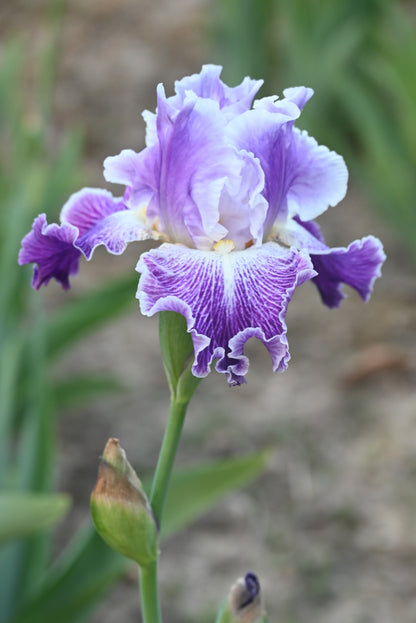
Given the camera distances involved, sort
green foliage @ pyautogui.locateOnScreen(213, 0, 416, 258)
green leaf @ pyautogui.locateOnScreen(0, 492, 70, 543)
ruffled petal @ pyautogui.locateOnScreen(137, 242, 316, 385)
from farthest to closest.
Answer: green foliage @ pyautogui.locateOnScreen(213, 0, 416, 258)
green leaf @ pyautogui.locateOnScreen(0, 492, 70, 543)
ruffled petal @ pyautogui.locateOnScreen(137, 242, 316, 385)

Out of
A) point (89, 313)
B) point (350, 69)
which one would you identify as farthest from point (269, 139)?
point (350, 69)

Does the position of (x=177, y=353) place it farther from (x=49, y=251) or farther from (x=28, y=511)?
(x=28, y=511)

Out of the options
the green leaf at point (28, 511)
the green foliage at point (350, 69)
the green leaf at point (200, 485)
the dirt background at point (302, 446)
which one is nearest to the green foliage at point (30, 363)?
the green leaf at point (28, 511)

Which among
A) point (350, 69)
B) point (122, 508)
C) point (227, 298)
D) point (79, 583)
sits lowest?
point (79, 583)

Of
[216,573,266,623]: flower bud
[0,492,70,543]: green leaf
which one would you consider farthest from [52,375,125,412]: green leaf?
[216,573,266,623]: flower bud

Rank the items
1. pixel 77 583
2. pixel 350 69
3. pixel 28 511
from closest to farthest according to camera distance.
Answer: pixel 28 511 < pixel 77 583 < pixel 350 69

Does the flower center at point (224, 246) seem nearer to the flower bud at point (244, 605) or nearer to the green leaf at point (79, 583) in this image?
the flower bud at point (244, 605)

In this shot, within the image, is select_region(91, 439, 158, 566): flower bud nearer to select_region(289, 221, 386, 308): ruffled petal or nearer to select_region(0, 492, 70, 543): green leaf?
select_region(289, 221, 386, 308): ruffled petal
